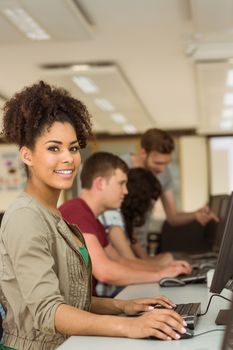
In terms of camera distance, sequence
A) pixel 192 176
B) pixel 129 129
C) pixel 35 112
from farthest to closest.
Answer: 1. pixel 192 176
2. pixel 129 129
3. pixel 35 112

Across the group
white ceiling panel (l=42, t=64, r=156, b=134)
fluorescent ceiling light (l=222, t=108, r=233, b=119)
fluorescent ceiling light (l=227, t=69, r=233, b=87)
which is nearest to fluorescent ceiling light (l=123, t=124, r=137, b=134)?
white ceiling panel (l=42, t=64, r=156, b=134)

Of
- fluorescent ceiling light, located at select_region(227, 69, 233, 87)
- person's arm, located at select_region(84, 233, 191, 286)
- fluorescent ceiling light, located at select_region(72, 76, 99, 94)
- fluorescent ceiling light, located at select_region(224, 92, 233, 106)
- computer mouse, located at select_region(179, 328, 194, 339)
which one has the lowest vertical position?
computer mouse, located at select_region(179, 328, 194, 339)

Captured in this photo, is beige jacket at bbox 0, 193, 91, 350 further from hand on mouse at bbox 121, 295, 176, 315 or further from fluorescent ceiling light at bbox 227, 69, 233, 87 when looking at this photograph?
fluorescent ceiling light at bbox 227, 69, 233, 87

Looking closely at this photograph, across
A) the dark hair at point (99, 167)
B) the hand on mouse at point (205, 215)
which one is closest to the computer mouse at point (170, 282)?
the dark hair at point (99, 167)

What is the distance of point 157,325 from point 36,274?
0.36 meters

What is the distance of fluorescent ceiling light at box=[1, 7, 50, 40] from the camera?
4.89 meters

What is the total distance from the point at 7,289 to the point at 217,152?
11.2 m

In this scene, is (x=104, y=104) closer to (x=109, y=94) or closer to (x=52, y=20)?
(x=109, y=94)

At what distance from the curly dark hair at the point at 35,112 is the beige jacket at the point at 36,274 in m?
0.19

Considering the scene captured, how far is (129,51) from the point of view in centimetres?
671

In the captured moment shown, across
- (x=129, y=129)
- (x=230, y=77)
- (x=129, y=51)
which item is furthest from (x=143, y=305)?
(x=129, y=129)

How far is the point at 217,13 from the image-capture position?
16.3 feet

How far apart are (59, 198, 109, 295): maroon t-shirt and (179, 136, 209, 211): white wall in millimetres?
9319

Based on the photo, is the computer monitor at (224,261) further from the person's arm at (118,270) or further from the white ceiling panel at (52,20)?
the white ceiling panel at (52,20)
